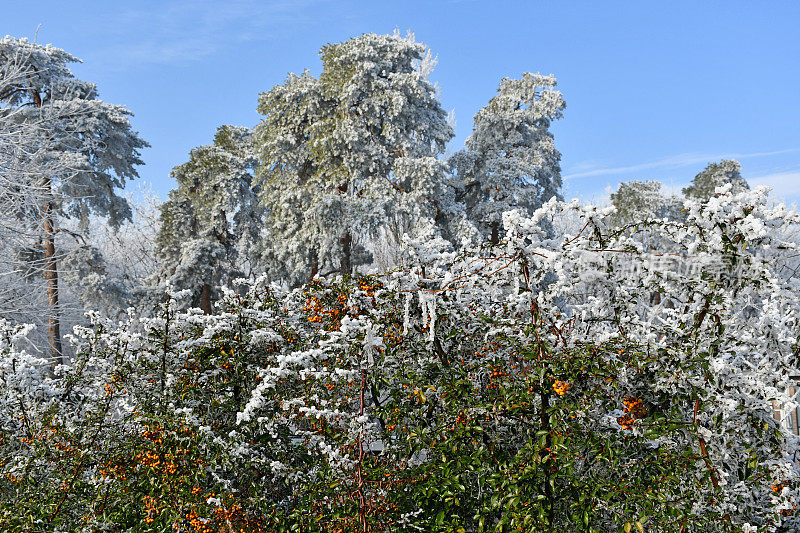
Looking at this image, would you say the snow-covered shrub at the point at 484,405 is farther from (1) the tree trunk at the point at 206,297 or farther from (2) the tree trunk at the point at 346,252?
(1) the tree trunk at the point at 206,297

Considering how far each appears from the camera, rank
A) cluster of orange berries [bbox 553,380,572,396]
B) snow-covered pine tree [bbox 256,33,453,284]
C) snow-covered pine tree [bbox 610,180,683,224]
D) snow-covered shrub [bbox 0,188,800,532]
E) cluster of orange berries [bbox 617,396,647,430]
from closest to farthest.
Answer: cluster of orange berries [bbox 553,380,572,396], snow-covered shrub [bbox 0,188,800,532], cluster of orange berries [bbox 617,396,647,430], snow-covered pine tree [bbox 256,33,453,284], snow-covered pine tree [bbox 610,180,683,224]

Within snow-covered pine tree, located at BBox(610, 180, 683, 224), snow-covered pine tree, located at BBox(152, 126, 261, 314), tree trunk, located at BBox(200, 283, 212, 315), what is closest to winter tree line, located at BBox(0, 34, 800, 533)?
snow-covered pine tree, located at BBox(152, 126, 261, 314)

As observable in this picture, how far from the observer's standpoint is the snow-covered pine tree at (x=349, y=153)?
14547 mm

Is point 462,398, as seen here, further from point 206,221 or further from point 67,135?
point 206,221

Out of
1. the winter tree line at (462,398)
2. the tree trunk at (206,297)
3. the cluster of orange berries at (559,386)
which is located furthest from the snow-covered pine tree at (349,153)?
the cluster of orange berries at (559,386)

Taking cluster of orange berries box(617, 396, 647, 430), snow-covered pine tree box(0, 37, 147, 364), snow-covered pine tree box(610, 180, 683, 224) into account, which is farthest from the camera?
snow-covered pine tree box(610, 180, 683, 224)

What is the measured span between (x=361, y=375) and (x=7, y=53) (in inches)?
557

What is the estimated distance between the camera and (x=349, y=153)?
1507cm

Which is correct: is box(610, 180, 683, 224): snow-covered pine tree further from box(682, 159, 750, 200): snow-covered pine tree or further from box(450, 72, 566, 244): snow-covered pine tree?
box(450, 72, 566, 244): snow-covered pine tree

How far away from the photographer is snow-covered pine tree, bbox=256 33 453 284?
14.5m

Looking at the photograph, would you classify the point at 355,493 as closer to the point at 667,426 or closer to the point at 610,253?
the point at 667,426

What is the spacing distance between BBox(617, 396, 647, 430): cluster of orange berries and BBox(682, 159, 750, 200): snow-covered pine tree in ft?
64.8

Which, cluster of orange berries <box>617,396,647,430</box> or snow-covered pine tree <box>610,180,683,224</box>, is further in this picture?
snow-covered pine tree <box>610,180,683,224</box>

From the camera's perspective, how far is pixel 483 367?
321 cm
